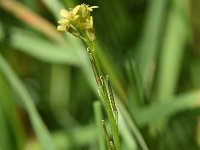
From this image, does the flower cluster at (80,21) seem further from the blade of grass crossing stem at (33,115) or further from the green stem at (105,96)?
the blade of grass crossing stem at (33,115)

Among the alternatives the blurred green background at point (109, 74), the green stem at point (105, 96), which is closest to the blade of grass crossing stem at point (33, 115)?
the blurred green background at point (109, 74)

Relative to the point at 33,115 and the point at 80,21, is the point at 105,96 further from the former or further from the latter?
the point at 33,115

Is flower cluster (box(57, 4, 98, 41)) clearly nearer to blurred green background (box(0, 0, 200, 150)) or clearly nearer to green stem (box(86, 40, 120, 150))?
green stem (box(86, 40, 120, 150))

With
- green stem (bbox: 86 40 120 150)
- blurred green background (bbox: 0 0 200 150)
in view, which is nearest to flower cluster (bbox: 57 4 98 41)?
green stem (bbox: 86 40 120 150)

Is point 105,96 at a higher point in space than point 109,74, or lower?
lower

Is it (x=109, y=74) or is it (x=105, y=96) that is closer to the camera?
(x=105, y=96)

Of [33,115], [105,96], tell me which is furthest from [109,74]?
[105,96]

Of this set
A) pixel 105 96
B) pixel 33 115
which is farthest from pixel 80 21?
pixel 33 115

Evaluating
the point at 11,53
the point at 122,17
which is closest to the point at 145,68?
the point at 122,17

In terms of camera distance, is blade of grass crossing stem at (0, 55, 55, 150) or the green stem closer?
the green stem
